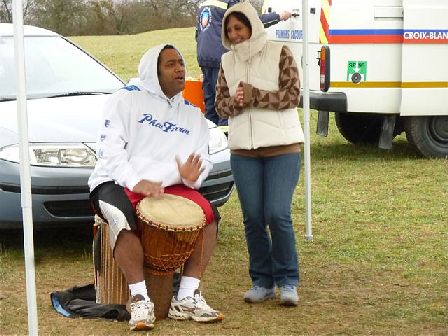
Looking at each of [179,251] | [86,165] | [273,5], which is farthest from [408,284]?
[273,5]

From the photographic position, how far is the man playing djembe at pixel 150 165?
554 cm

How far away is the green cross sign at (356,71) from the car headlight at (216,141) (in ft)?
10.4

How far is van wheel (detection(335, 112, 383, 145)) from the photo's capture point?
12.2 metres

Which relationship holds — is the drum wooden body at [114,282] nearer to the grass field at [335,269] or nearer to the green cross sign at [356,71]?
the grass field at [335,269]

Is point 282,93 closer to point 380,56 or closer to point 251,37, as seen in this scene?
point 251,37

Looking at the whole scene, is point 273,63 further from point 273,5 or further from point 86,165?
point 273,5

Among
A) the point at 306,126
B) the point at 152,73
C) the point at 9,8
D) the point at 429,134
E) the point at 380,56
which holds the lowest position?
the point at 429,134

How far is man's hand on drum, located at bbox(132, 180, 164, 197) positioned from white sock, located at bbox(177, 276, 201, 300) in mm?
488

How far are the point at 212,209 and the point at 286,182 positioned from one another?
16.6 inches

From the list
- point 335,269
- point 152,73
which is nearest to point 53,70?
point 152,73

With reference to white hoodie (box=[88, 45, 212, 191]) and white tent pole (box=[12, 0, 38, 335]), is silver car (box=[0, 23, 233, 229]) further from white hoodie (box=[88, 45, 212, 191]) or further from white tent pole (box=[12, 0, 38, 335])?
white tent pole (box=[12, 0, 38, 335])

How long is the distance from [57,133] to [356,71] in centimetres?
426

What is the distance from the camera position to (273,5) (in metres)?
11.3

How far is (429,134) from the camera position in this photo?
11.0m
